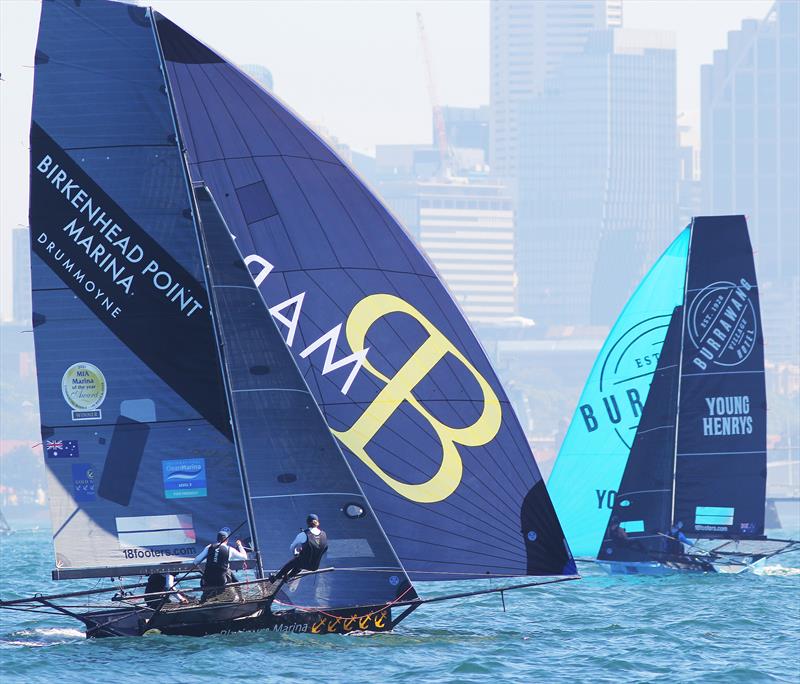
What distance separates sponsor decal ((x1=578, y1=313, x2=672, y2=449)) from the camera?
2728 cm

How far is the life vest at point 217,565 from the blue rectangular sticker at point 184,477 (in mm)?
725

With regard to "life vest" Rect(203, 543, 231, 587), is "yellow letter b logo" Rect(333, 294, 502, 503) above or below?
above

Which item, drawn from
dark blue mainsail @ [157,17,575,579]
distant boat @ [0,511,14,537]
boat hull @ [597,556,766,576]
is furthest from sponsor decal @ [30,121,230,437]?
distant boat @ [0,511,14,537]

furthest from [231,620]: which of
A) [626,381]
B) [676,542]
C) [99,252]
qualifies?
[676,542]

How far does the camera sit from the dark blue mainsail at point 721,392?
89.5 feet

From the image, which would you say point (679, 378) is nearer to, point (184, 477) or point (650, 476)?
point (650, 476)

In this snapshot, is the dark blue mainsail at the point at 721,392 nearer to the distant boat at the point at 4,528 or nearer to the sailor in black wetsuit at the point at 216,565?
the sailor in black wetsuit at the point at 216,565

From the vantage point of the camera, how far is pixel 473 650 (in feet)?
54.8

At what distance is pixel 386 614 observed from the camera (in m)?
16.4

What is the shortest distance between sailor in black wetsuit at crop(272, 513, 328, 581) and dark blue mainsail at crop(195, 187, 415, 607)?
41cm

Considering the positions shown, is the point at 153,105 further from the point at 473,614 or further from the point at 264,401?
the point at 473,614

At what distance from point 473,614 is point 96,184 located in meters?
8.22

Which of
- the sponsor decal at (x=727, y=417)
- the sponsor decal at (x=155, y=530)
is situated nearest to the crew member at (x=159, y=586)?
the sponsor decal at (x=155, y=530)

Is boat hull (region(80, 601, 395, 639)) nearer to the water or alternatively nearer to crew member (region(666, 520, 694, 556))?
the water
